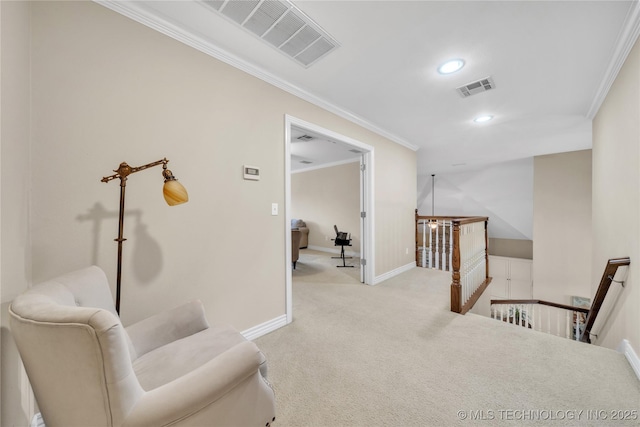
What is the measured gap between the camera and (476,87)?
2.58 metres

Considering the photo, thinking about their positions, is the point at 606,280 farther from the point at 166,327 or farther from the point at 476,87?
the point at 166,327

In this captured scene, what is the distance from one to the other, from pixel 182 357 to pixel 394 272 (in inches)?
146

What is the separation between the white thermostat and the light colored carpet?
1.51 m

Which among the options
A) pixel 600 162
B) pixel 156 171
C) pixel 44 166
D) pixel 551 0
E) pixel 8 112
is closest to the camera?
pixel 8 112

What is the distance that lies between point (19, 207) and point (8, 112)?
43cm

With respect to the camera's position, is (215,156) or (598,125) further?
(598,125)

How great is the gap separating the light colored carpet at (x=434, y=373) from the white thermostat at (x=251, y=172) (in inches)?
59.3

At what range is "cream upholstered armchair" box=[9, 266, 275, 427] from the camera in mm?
703

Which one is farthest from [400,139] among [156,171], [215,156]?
[156,171]

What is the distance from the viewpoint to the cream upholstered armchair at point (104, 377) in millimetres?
703

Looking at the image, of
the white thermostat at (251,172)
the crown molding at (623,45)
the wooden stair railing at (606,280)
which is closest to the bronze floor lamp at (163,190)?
the white thermostat at (251,172)

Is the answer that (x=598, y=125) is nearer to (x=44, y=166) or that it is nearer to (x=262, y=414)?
(x=262, y=414)

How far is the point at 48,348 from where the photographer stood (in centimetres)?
73

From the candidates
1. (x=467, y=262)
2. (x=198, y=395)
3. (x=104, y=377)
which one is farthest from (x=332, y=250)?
(x=104, y=377)
